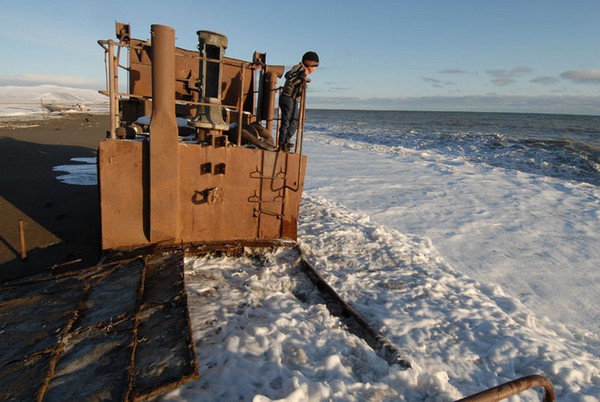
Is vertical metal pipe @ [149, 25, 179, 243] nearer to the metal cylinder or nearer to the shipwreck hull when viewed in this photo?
the shipwreck hull

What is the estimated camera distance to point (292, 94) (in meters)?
5.46

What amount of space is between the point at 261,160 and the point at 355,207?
4.57 meters

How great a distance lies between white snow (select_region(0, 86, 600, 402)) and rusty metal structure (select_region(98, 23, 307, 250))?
1.64 ft

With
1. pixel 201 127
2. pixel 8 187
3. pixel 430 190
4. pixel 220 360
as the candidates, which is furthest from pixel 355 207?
pixel 8 187

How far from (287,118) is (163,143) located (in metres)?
1.95

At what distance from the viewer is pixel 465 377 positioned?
3359mm

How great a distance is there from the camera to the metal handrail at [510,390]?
5.72 feet

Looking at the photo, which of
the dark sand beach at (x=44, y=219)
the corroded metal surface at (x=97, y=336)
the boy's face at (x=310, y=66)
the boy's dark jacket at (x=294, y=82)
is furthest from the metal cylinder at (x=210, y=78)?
the dark sand beach at (x=44, y=219)

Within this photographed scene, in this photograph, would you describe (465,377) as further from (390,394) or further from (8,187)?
(8,187)

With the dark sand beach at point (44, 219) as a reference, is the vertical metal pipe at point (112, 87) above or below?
above

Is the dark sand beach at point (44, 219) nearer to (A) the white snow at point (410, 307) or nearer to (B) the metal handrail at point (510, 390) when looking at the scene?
(A) the white snow at point (410, 307)

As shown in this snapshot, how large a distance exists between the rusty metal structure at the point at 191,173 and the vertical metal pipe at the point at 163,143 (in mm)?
11

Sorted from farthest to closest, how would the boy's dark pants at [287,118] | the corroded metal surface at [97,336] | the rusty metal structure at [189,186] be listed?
the boy's dark pants at [287,118]
the rusty metal structure at [189,186]
the corroded metal surface at [97,336]

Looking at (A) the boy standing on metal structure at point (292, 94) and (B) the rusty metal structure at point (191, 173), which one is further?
(A) the boy standing on metal structure at point (292, 94)
